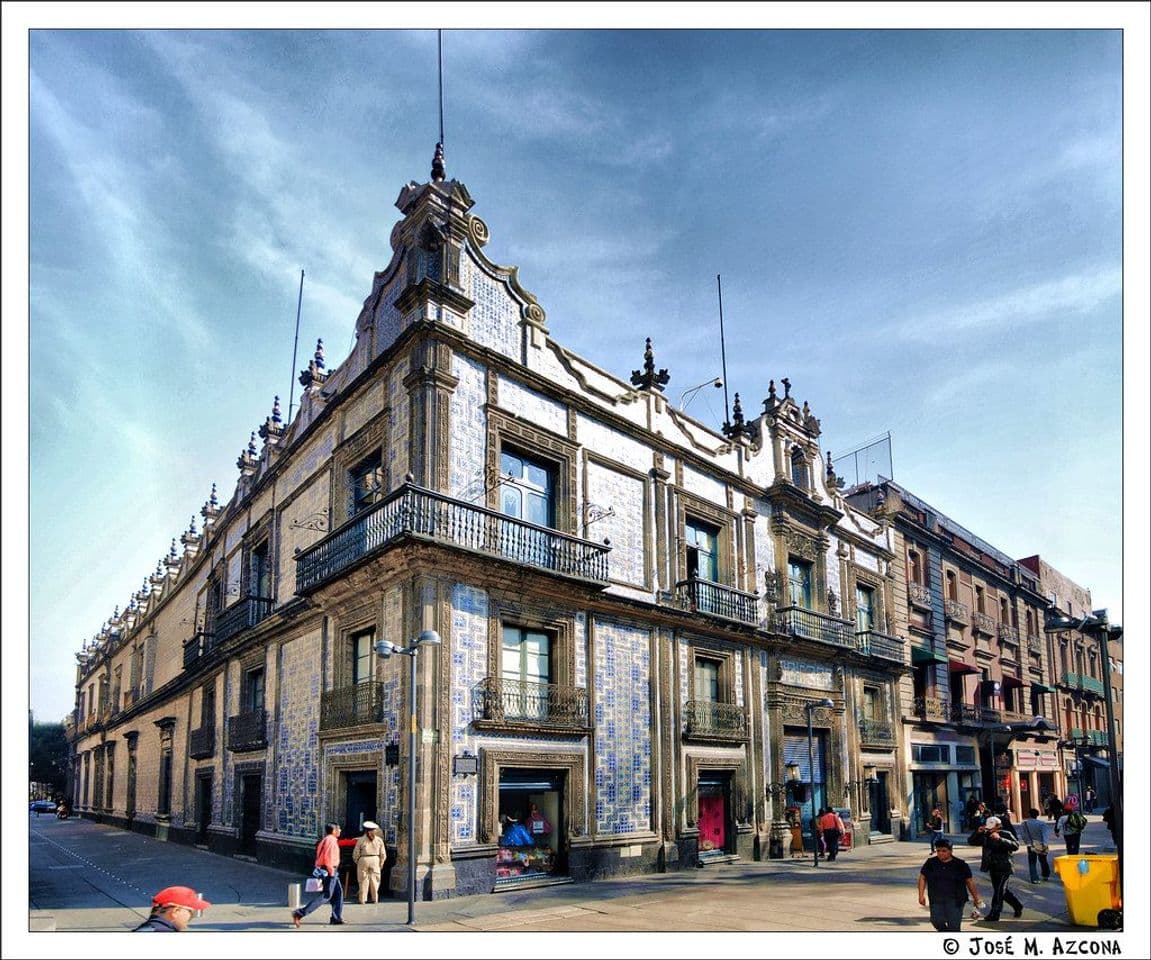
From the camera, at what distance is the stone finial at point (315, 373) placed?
24.0 meters

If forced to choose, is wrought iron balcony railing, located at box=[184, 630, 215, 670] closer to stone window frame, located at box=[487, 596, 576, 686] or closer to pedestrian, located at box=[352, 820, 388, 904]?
stone window frame, located at box=[487, 596, 576, 686]

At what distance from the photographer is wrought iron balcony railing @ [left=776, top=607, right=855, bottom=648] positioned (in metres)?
25.5

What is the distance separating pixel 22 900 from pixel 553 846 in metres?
8.82

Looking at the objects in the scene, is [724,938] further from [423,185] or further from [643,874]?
[423,185]

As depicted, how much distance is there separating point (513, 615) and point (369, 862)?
494cm

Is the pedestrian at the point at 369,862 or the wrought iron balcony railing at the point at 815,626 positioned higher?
the wrought iron balcony railing at the point at 815,626

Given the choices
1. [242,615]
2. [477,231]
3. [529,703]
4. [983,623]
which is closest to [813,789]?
[529,703]

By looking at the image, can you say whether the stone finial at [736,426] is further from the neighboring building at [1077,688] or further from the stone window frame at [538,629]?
the neighboring building at [1077,688]

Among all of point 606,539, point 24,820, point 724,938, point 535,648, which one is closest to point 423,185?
point 606,539

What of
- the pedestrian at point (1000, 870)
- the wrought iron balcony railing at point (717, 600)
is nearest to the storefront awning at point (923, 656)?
the wrought iron balcony railing at point (717, 600)

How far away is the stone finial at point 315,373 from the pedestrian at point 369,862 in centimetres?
1204

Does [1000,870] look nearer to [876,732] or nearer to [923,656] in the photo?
[876,732]

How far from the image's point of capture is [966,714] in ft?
110

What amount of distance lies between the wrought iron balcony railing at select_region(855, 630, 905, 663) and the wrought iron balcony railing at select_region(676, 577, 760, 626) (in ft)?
19.1
